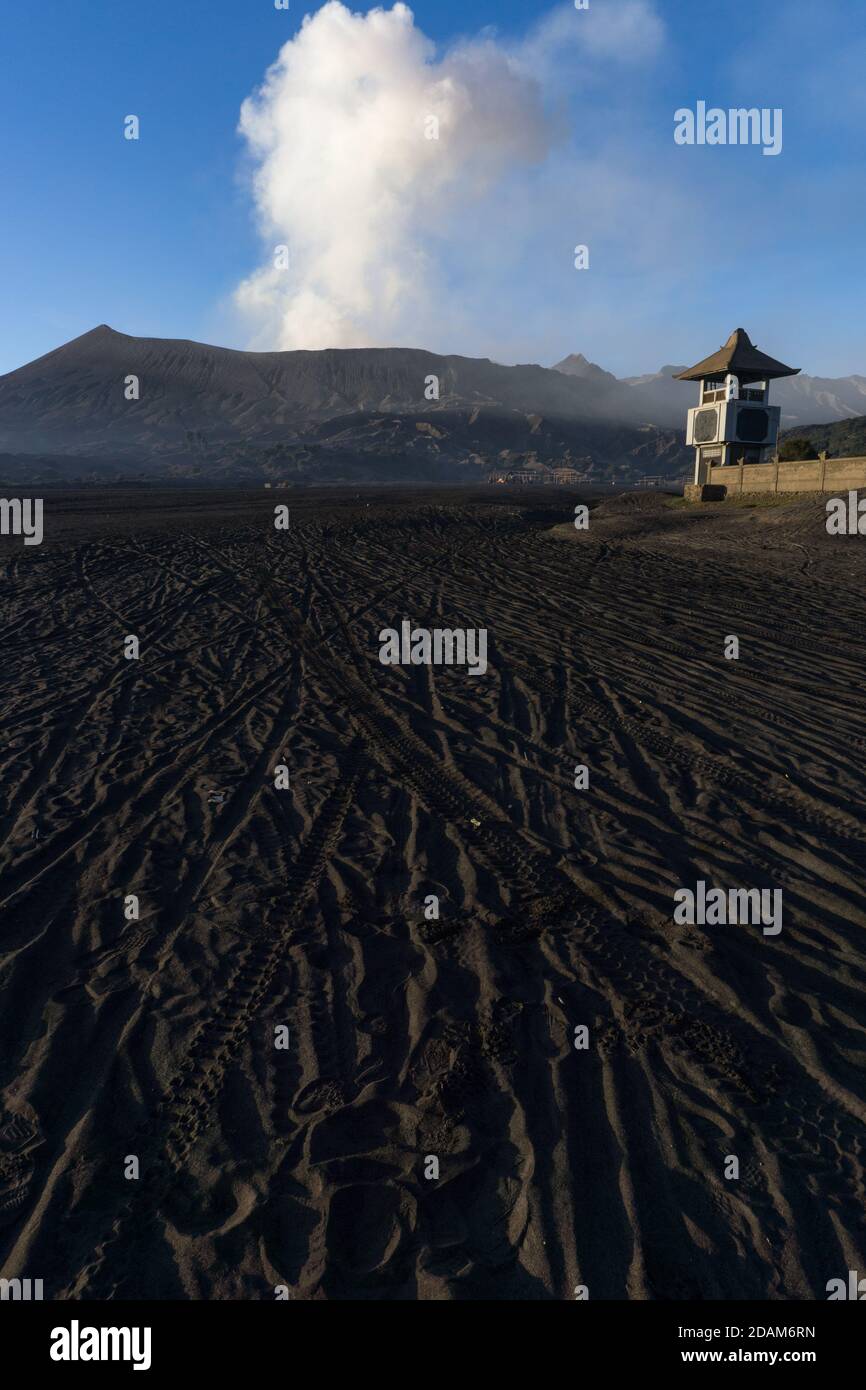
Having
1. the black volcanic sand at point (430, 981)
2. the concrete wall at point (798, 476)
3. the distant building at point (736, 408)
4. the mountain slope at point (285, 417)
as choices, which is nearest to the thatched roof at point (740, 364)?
the distant building at point (736, 408)

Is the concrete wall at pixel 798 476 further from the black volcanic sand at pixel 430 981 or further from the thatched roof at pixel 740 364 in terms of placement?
the black volcanic sand at pixel 430 981

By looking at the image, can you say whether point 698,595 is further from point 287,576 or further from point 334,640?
point 287,576

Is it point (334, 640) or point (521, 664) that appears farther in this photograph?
point (334, 640)

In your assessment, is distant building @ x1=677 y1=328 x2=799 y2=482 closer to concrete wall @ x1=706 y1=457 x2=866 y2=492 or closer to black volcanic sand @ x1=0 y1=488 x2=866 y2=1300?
concrete wall @ x1=706 y1=457 x2=866 y2=492

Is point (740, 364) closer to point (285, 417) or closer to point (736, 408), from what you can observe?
point (736, 408)
